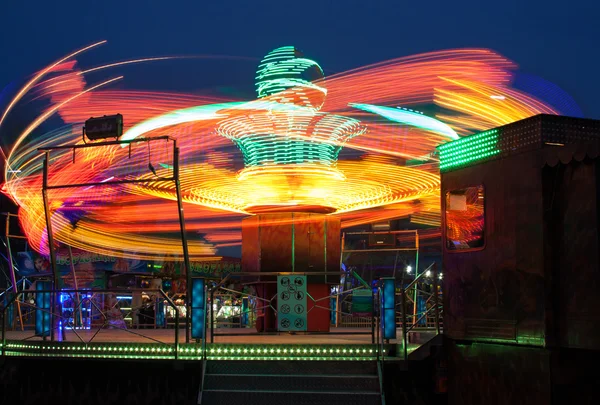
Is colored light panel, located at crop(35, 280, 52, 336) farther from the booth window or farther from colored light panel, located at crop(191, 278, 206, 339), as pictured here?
the booth window

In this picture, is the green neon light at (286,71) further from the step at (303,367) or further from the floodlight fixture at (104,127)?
the step at (303,367)

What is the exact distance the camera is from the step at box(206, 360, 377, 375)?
11914 millimetres

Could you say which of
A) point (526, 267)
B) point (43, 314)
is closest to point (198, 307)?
point (43, 314)

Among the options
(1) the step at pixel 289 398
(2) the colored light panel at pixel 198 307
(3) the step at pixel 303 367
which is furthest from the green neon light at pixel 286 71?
(1) the step at pixel 289 398

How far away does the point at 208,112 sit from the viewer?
55.3ft

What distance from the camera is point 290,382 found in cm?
1166

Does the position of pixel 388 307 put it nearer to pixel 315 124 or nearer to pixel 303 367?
pixel 303 367

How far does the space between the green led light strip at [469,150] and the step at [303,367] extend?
3246 mm

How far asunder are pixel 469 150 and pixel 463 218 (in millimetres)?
1058

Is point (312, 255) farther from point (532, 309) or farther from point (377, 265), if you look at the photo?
point (377, 265)

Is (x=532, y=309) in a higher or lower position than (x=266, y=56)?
lower

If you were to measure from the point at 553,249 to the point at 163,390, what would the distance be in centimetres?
627

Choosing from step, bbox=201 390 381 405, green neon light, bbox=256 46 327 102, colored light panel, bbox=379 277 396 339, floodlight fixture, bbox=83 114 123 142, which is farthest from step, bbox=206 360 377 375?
green neon light, bbox=256 46 327 102

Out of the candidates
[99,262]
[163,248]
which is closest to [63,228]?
[163,248]
